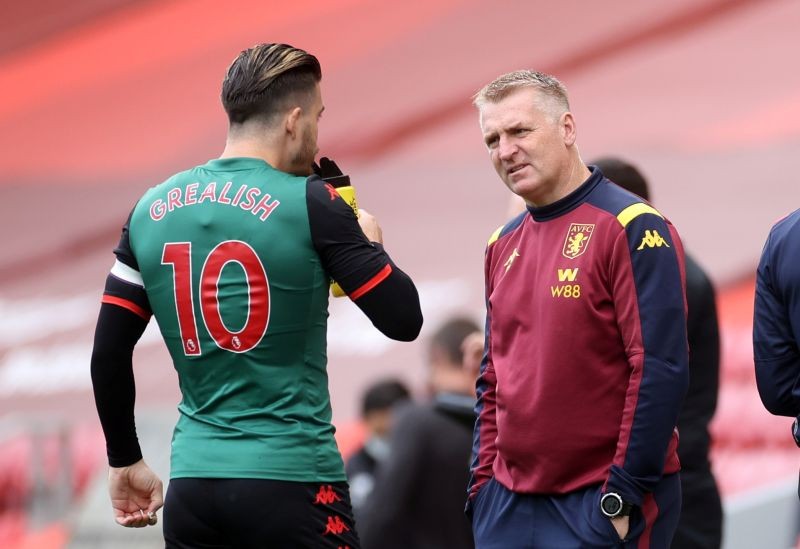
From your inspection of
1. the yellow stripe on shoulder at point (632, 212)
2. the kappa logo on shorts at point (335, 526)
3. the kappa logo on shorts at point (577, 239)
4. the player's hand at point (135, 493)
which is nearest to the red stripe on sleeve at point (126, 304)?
the player's hand at point (135, 493)

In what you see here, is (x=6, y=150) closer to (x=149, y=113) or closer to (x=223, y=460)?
(x=149, y=113)

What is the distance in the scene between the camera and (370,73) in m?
18.0

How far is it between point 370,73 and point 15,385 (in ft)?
23.8

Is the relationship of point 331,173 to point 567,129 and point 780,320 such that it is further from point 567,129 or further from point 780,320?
point 780,320

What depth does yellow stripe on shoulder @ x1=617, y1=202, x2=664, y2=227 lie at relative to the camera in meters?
2.41

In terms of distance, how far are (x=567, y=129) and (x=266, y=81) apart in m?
0.59

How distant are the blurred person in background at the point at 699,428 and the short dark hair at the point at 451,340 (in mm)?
757

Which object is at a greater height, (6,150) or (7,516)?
(6,150)

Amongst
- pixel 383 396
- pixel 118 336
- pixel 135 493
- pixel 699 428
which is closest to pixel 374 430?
pixel 383 396

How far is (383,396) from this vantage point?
5.93 meters

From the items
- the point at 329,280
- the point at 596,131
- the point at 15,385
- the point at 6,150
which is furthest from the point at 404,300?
the point at 6,150

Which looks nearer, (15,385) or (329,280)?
(329,280)

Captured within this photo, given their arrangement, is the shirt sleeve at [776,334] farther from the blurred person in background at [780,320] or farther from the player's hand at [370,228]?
the player's hand at [370,228]

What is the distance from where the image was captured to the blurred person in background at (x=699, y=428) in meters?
3.08
